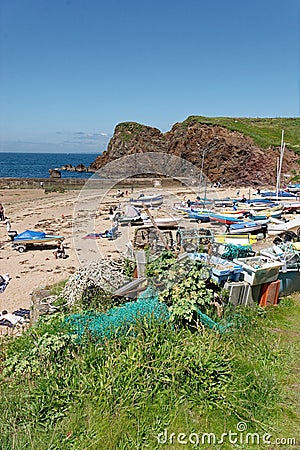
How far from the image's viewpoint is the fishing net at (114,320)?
16.0 feet

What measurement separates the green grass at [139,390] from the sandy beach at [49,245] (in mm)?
4005

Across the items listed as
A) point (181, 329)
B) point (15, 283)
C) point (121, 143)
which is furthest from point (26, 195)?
point (121, 143)

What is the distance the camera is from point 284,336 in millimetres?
5770

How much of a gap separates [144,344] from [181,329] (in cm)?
78

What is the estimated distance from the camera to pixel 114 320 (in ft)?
16.5

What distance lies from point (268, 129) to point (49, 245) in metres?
52.1

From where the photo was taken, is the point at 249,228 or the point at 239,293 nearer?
the point at 239,293

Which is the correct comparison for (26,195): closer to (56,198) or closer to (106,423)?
(56,198)

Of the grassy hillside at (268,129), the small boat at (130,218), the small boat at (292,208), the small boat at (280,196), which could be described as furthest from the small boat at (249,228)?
the grassy hillside at (268,129)

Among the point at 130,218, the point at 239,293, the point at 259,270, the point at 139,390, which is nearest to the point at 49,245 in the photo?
the point at 130,218

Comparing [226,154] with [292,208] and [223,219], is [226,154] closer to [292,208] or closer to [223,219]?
[292,208]

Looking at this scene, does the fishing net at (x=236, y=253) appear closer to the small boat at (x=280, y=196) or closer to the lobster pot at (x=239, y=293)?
the lobster pot at (x=239, y=293)

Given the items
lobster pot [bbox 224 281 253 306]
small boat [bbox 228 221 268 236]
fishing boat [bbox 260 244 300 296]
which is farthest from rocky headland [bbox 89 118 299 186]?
lobster pot [bbox 224 281 253 306]

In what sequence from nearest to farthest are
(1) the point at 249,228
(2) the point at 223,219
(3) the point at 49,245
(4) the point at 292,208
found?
(1) the point at 249,228 → (3) the point at 49,245 → (2) the point at 223,219 → (4) the point at 292,208
